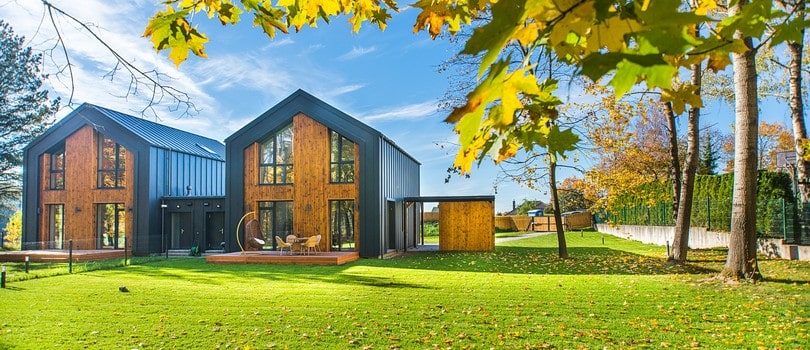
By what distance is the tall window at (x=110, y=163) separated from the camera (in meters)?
22.0

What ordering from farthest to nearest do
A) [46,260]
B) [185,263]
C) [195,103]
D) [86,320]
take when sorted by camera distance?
[46,260] → [185,263] → [86,320] → [195,103]

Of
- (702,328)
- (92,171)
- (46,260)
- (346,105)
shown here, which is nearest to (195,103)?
(702,328)

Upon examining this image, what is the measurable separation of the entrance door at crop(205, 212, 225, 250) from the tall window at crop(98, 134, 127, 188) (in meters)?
3.97

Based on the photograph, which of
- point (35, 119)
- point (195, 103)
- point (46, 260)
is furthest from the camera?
point (35, 119)

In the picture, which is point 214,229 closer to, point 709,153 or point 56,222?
point 56,222

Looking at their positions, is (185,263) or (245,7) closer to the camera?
(245,7)

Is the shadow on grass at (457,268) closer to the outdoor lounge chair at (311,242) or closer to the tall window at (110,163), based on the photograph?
the outdoor lounge chair at (311,242)

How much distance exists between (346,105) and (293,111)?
2057 millimetres

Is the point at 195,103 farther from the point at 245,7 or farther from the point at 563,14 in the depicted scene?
the point at 563,14

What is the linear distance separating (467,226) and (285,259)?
25.4 ft

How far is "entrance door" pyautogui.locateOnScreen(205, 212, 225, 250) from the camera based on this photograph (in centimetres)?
2192

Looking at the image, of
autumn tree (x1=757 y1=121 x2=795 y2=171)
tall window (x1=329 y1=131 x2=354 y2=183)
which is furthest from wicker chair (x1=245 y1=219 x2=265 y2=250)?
autumn tree (x1=757 y1=121 x2=795 y2=171)

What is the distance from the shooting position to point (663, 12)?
3.78 feet

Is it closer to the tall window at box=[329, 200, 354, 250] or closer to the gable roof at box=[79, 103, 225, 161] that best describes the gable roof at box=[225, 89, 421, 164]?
the tall window at box=[329, 200, 354, 250]
